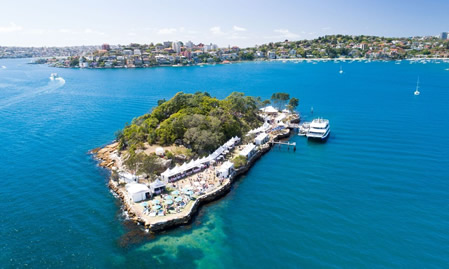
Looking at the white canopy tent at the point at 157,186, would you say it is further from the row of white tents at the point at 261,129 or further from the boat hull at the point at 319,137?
the boat hull at the point at 319,137

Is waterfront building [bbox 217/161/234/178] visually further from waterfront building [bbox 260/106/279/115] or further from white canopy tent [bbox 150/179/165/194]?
waterfront building [bbox 260/106/279/115]

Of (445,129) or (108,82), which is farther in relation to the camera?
(108,82)

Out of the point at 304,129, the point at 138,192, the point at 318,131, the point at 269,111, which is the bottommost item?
the point at 138,192

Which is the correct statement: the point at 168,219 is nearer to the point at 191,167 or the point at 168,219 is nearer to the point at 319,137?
the point at 191,167

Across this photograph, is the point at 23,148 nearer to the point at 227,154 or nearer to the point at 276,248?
the point at 227,154

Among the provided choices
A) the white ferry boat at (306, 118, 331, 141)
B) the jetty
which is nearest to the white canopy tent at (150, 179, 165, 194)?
the jetty

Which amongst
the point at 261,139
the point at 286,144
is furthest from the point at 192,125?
the point at 286,144

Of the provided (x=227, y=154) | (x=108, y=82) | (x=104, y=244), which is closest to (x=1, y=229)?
(x=104, y=244)

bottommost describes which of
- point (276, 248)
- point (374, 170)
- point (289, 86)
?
point (276, 248)
